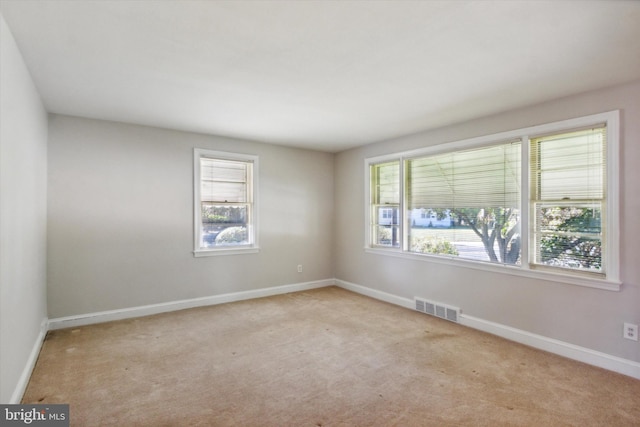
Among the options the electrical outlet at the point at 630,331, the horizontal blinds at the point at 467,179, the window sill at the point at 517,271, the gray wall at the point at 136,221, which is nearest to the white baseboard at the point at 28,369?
the gray wall at the point at 136,221

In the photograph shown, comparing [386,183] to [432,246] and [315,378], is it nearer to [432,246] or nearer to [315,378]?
[432,246]

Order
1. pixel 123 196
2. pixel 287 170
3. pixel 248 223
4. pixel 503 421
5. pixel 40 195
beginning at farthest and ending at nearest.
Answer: pixel 287 170 < pixel 248 223 < pixel 123 196 < pixel 40 195 < pixel 503 421

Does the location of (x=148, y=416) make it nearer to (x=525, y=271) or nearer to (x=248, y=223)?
(x=248, y=223)

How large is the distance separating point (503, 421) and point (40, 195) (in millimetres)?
4636

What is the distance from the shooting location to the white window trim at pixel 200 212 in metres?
4.70

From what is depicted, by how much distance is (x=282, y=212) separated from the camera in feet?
18.3

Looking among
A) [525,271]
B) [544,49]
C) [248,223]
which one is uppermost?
[544,49]

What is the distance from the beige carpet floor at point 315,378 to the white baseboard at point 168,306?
15cm

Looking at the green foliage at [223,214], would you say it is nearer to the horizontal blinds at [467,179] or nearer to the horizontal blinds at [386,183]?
the horizontal blinds at [386,183]

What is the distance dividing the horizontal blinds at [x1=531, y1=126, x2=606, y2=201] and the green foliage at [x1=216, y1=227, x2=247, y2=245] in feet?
13.2

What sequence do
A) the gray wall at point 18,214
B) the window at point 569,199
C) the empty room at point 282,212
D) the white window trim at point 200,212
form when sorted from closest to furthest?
the gray wall at point 18,214
the empty room at point 282,212
the window at point 569,199
the white window trim at point 200,212

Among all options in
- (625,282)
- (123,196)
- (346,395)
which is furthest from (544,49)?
(123,196)

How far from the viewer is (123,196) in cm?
422

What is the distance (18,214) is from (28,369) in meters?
1.33
